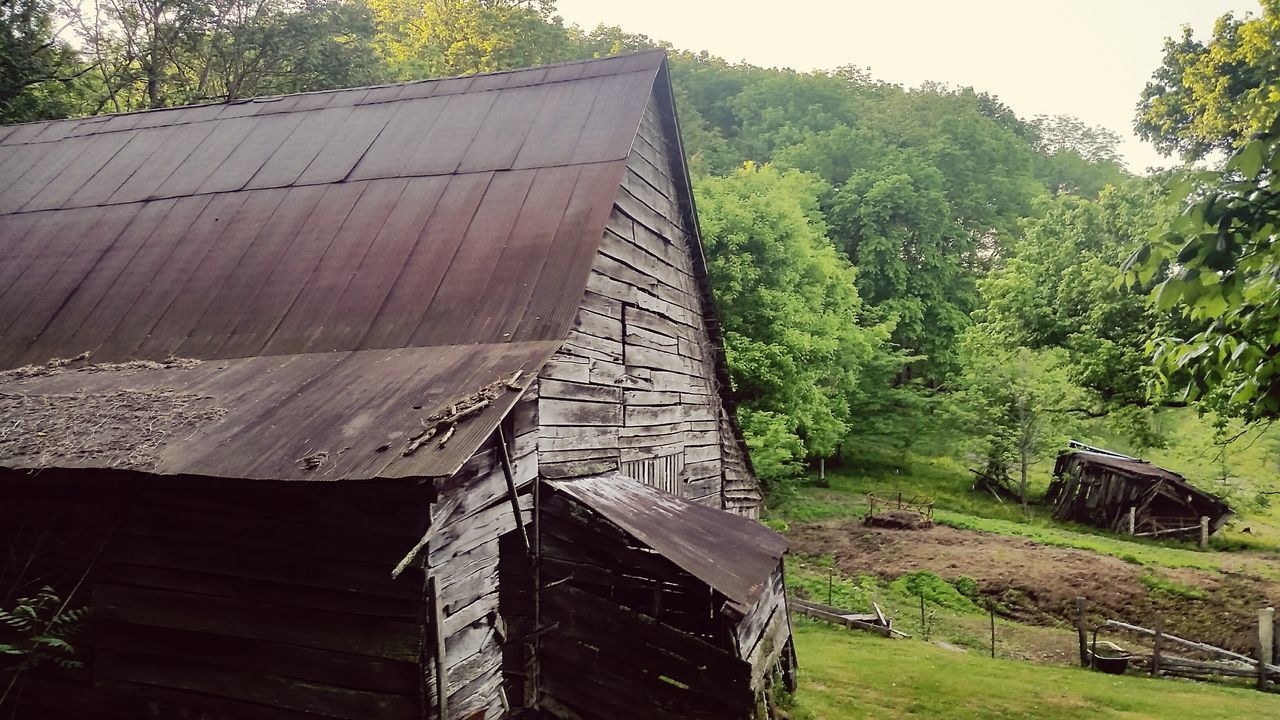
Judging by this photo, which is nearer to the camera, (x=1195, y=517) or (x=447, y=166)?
(x=447, y=166)

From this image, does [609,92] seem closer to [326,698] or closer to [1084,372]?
[326,698]

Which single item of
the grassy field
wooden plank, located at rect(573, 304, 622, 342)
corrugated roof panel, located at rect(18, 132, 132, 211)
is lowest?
the grassy field

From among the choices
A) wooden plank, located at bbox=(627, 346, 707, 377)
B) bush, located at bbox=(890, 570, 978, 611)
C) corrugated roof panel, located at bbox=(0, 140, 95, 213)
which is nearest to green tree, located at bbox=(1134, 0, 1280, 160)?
wooden plank, located at bbox=(627, 346, 707, 377)

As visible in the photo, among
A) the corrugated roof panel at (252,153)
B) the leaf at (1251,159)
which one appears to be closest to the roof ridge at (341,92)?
the corrugated roof panel at (252,153)

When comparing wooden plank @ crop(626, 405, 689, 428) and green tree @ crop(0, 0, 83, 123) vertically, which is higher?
green tree @ crop(0, 0, 83, 123)

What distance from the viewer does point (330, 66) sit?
23.4 metres

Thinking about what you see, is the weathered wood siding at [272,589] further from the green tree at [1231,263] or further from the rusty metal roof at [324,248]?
the green tree at [1231,263]

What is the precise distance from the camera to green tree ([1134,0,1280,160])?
1372 cm

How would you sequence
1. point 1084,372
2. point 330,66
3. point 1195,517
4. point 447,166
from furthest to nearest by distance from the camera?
1. point 1195,517
2. point 330,66
3. point 1084,372
4. point 447,166

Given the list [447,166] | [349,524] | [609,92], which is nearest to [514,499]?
[349,524]

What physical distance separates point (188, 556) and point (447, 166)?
17.6 ft

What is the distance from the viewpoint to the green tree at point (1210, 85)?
13.7 m

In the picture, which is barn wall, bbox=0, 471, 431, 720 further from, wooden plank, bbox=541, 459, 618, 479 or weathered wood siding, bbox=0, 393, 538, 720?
wooden plank, bbox=541, 459, 618, 479

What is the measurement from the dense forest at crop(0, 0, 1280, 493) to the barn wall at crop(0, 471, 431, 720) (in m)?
5.37
